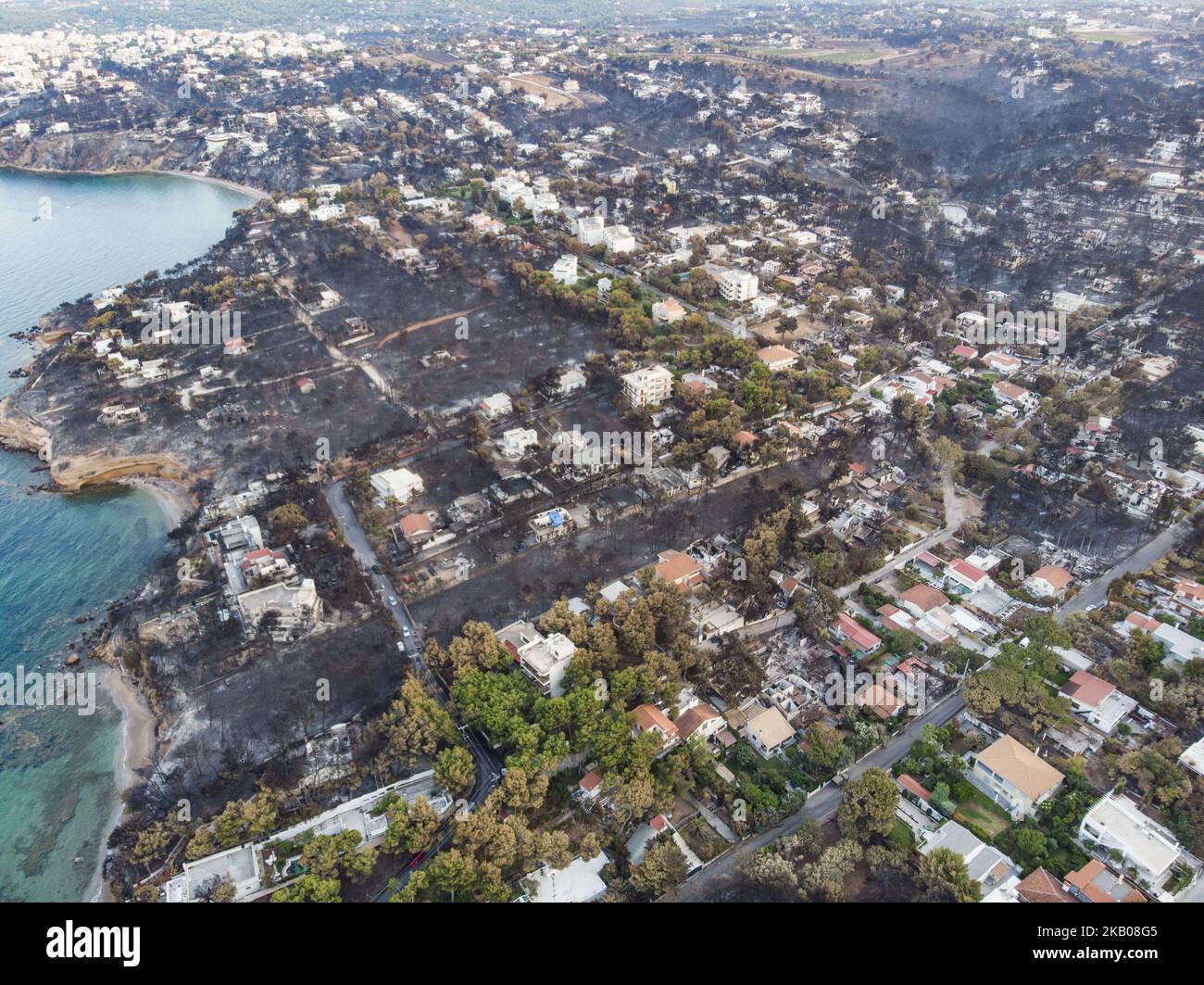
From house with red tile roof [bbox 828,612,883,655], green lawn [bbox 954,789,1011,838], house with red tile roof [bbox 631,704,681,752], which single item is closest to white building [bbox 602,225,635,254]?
house with red tile roof [bbox 828,612,883,655]

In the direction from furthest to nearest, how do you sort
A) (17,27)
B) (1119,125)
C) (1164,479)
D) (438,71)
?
1. (17,27)
2. (438,71)
3. (1119,125)
4. (1164,479)

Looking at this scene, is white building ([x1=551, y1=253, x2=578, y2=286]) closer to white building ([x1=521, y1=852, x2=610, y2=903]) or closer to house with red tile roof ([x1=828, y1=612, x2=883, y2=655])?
house with red tile roof ([x1=828, y1=612, x2=883, y2=655])

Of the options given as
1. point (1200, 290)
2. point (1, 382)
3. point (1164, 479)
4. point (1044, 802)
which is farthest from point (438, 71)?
point (1044, 802)

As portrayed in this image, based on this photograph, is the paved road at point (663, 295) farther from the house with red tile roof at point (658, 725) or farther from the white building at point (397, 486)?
the house with red tile roof at point (658, 725)

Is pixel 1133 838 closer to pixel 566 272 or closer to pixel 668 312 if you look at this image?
pixel 668 312

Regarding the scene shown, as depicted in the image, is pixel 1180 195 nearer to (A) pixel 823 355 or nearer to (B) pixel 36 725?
(A) pixel 823 355

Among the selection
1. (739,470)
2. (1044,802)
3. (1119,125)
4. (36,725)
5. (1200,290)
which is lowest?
(36,725)

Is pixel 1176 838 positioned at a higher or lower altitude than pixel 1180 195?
lower
